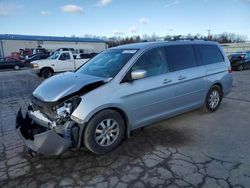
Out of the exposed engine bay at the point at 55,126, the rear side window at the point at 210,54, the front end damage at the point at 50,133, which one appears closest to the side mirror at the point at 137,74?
the exposed engine bay at the point at 55,126

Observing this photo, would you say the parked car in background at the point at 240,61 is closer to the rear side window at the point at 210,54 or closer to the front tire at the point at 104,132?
the rear side window at the point at 210,54

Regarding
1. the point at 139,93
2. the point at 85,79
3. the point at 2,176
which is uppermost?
the point at 85,79

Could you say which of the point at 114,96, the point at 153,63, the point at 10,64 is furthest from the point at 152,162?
the point at 10,64

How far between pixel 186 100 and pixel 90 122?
7.84ft

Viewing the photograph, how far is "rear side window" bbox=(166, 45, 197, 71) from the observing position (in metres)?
4.54

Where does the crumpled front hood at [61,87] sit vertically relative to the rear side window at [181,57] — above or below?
below

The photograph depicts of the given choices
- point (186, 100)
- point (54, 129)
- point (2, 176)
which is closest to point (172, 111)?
point (186, 100)

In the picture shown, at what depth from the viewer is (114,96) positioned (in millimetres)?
3592

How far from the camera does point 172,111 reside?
4.59 meters

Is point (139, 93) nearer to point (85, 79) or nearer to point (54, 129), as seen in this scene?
point (85, 79)

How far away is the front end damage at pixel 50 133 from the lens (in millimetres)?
3102

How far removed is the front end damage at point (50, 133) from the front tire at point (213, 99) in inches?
140

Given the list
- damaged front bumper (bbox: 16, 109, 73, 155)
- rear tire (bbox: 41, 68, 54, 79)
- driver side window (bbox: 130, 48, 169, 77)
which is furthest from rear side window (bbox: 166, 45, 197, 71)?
rear tire (bbox: 41, 68, 54, 79)

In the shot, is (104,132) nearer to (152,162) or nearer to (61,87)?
(152,162)
